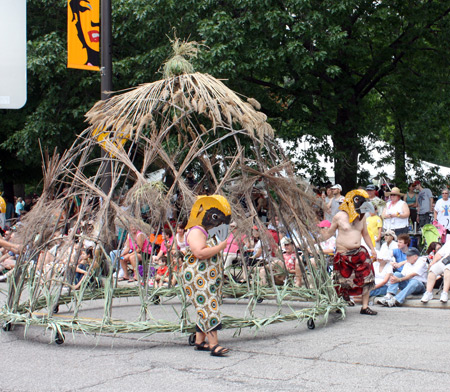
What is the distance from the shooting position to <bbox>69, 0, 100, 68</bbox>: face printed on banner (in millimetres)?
10953

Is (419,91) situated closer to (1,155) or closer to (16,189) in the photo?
(1,155)

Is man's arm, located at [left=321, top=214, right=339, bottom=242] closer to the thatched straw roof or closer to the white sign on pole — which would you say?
the thatched straw roof

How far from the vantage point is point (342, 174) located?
54.5 ft

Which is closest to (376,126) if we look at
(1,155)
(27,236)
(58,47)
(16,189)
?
(58,47)

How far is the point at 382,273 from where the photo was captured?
10398mm

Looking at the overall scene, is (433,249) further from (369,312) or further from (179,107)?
(179,107)

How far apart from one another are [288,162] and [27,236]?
3489 millimetres

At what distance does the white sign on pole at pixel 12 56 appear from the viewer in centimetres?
384

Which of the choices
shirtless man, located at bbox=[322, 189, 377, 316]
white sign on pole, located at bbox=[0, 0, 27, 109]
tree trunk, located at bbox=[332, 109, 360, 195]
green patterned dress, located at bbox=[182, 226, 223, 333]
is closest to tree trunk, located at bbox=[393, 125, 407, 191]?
tree trunk, located at bbox=[332, 109, 360, 195]

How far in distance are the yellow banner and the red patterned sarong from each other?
212 inches

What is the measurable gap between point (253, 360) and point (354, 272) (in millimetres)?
3093

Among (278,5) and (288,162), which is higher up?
(278,5)

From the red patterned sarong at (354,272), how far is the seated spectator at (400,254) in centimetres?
179

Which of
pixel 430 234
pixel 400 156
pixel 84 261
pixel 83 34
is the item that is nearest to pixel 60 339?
pixel 84 261
